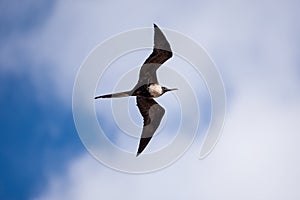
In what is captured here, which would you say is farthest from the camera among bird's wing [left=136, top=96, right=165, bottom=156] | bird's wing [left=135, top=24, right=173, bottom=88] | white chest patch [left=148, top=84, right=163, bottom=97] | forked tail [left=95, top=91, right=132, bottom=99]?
bird's wing [left=136, top=96, right=165, bottom=156]

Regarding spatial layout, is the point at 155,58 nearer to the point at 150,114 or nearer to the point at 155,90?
the point at 155,90

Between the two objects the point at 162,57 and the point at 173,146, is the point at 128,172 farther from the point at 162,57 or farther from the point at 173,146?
the point at 162,57

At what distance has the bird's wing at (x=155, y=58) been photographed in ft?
105

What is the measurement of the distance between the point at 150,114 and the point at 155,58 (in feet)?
10.5

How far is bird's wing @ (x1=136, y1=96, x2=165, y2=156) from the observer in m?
33.9

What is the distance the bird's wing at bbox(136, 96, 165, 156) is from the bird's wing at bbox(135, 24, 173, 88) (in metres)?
1.45

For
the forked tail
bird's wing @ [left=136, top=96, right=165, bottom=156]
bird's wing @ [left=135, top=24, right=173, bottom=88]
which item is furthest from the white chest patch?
the forked tail

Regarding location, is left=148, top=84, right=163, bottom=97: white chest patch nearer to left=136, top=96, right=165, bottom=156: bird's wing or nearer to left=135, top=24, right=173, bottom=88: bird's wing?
left=135, top=24, right=173, bottom=88: bird's wing

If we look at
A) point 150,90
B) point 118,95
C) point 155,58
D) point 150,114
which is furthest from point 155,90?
point 118,95

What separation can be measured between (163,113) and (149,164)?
118 inches

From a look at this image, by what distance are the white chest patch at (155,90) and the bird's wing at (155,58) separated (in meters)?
0.24

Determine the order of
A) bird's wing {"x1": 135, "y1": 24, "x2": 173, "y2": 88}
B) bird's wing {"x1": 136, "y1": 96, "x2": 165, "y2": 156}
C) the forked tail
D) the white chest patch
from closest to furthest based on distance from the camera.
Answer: the forked tail → bird's wing {"x1": 135, "y1": 24, "x2": 173, "y2": 88} → the white chest patch → bird's wing {"x1": 136, "y1": 96, "x2": 165, "y2": 156}

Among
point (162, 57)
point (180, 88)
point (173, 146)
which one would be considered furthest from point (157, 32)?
point (173, 146)

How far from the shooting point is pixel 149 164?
1287 inches
